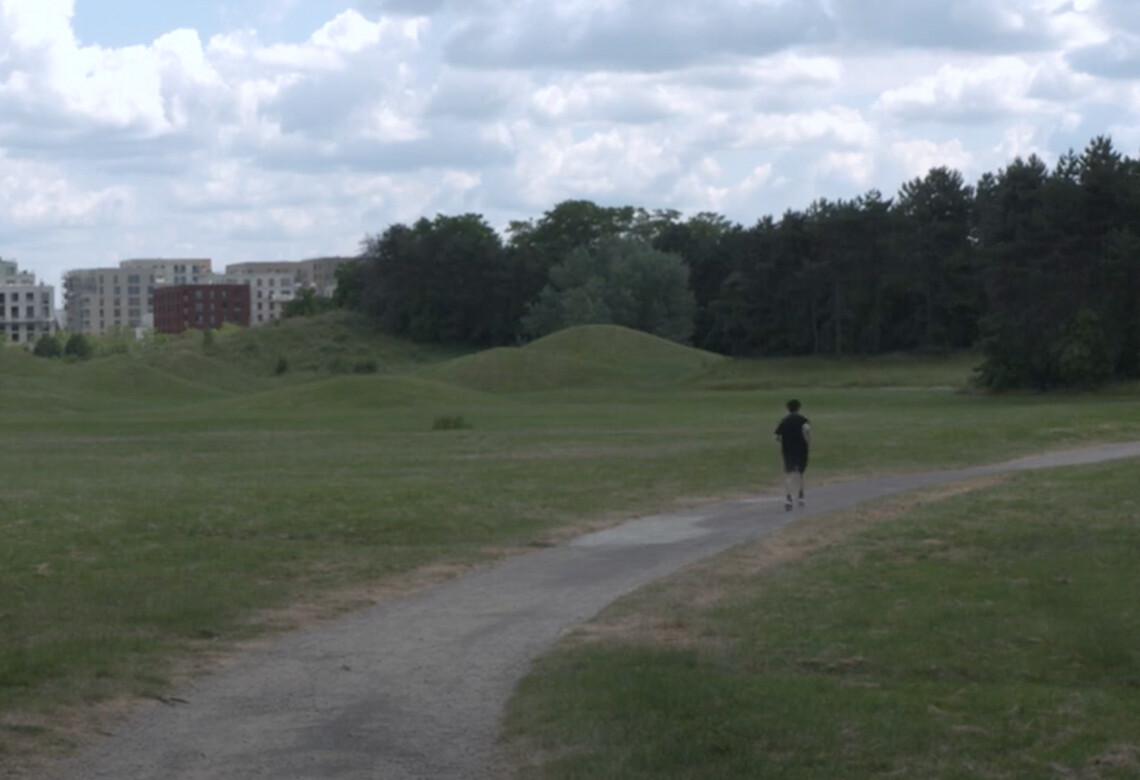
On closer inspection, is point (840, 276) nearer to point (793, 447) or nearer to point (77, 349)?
point (793, 447)

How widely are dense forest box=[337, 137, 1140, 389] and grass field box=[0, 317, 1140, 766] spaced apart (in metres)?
3.95

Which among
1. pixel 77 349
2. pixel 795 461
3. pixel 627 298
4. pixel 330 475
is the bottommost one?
pixel 330 475

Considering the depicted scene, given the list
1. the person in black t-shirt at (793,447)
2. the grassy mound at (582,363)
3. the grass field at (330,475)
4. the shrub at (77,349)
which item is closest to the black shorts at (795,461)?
the person in black t-shirt at (793,447)

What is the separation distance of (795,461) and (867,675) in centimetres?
1473

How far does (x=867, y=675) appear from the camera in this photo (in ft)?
39.0

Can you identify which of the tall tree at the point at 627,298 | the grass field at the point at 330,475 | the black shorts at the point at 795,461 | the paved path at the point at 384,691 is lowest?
the grass field at the point at 330,475

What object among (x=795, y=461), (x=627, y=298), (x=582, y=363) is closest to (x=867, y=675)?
(x=795, y=461)

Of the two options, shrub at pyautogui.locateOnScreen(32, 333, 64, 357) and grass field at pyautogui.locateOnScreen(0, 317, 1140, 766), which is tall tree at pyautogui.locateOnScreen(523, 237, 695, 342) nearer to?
grass field at pyautogui.locateOnScreen(0, 317, 1140, 766)

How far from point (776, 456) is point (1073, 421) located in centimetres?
1432

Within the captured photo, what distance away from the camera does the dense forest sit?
68.7 metres

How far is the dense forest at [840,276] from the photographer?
68688mm

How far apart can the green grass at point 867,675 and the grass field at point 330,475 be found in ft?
11.6

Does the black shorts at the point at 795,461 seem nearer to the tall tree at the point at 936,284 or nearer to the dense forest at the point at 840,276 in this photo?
the dense forest at the point at 840,276

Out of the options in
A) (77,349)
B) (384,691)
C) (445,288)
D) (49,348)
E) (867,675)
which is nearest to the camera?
(384,691)
